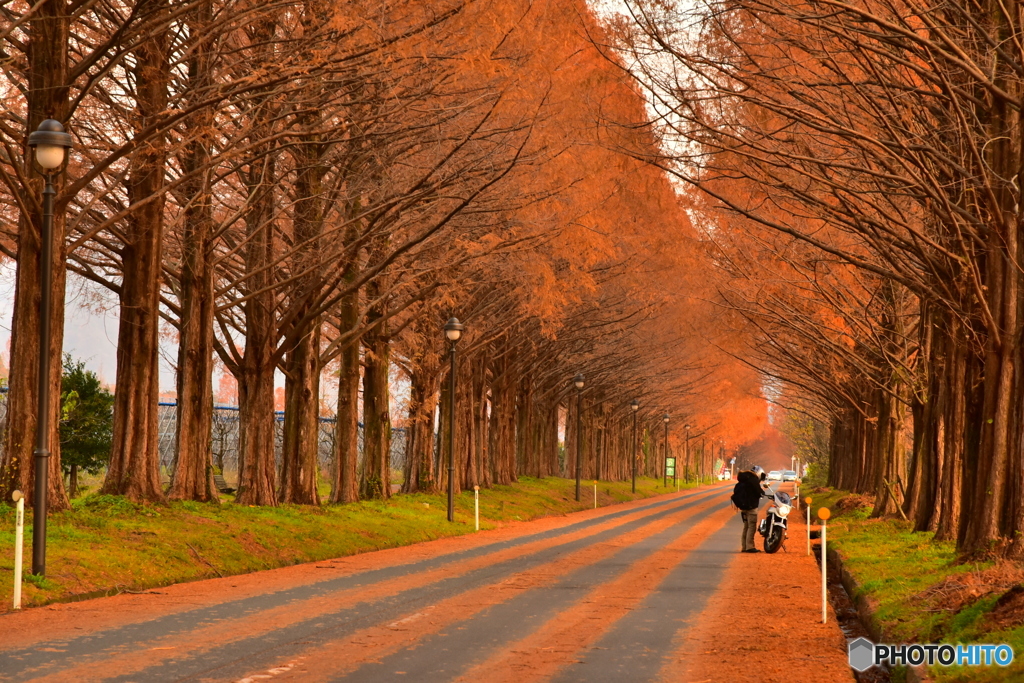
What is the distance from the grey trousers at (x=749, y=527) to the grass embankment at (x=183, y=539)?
6233 mm

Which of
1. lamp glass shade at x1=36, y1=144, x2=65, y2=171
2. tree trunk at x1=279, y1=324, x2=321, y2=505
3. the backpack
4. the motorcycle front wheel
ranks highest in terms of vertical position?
lamp glass shade at x1=36, y1=144, x2=65, y2=171

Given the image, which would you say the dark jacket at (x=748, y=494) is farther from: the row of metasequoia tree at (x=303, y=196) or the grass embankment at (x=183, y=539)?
the grass embankment at (x=183, y=539)

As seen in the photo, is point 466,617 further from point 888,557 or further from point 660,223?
point 660,223

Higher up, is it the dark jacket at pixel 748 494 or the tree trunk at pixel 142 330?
the tree trunk at pixel 142 330

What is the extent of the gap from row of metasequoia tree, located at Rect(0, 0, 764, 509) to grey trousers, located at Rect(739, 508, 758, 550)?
21.1 ft

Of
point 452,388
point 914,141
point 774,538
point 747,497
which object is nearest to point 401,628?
point 914,141

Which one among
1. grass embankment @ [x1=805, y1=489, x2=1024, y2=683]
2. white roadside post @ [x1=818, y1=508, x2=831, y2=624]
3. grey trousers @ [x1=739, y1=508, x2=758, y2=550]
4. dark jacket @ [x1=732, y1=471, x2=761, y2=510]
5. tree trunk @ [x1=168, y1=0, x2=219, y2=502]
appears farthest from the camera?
dark jacket @ [x1=732, y1=471, x2=761, y2=510]

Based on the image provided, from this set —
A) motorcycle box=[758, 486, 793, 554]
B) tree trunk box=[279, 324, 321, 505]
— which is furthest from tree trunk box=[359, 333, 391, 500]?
motorcycle box=[758, 486, 793, 554]

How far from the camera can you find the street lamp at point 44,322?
39.7 feet

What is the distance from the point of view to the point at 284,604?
39.1 feet

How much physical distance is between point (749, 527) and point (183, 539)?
11059mm

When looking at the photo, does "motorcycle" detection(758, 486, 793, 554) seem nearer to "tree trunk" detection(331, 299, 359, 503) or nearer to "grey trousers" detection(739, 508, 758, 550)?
"grey trousers" detection(739, 508, 758, 550)

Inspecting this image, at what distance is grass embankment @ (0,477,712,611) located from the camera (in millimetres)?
12711

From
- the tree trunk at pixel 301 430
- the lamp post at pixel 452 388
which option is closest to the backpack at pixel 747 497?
the lamp post at pixel 452 388
